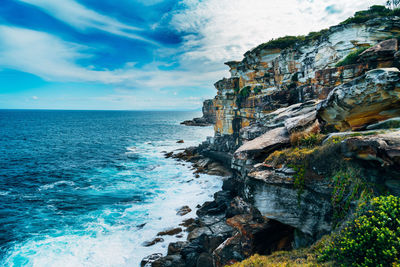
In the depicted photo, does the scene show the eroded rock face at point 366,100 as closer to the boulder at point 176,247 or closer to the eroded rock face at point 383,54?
the eroded rock face at point 383,54

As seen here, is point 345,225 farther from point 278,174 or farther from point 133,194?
point 133,194

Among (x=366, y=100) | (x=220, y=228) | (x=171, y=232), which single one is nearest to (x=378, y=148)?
(x=366, y=100)

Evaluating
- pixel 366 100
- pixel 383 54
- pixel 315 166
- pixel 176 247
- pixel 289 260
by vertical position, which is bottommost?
pixel 176 247

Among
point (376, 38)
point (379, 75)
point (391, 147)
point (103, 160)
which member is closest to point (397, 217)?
point (391, 147)

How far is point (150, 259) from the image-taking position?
14.4 m

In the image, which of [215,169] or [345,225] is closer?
[345,225]

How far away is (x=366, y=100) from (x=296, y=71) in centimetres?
2403

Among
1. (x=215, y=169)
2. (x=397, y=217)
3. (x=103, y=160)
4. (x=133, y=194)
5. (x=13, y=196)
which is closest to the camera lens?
(x=397, y=217)

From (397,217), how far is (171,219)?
59.6 feet

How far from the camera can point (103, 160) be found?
40906 millimetres

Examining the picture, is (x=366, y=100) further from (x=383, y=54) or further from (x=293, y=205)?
(x=383, y=54)

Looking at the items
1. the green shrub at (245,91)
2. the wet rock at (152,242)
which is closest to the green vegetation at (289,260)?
the wet rock at (152,242)

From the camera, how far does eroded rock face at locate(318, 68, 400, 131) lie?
24.4ft

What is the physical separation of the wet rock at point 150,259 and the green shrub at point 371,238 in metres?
12.3
